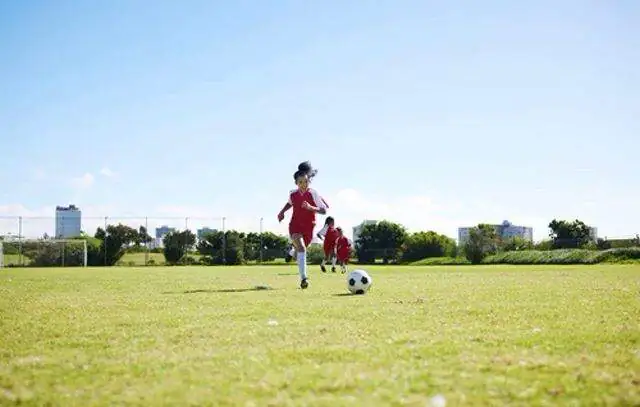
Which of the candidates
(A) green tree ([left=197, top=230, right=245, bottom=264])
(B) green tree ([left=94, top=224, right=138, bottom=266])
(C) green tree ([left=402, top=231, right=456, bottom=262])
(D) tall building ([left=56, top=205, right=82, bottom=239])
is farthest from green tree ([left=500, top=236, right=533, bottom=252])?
(D) tall building ([left=56, top=205, right=82, bottom=239])

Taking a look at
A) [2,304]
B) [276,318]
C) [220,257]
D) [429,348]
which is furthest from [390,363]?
[220,257]

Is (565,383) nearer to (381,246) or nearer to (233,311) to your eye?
(233,311)

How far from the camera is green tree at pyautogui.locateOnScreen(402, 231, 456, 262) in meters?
55.0

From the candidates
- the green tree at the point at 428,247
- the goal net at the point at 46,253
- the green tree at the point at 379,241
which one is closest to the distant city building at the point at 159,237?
the goal net at the point at 46,253

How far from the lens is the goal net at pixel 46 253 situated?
50156 millimetres

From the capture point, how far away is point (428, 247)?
182 ft

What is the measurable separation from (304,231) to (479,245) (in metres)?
35.2

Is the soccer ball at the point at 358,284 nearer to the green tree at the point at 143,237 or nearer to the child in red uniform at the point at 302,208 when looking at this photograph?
the child in red uniform at the point at 302,208

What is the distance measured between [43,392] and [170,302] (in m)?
6.05

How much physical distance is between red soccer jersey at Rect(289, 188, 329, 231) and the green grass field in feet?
20.2

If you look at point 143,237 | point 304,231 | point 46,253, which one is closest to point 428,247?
point 143,237

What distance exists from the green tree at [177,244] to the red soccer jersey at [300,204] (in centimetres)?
4136

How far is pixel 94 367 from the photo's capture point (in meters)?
4.42

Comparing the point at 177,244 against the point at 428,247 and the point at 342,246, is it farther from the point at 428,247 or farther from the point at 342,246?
the point at 342,246
